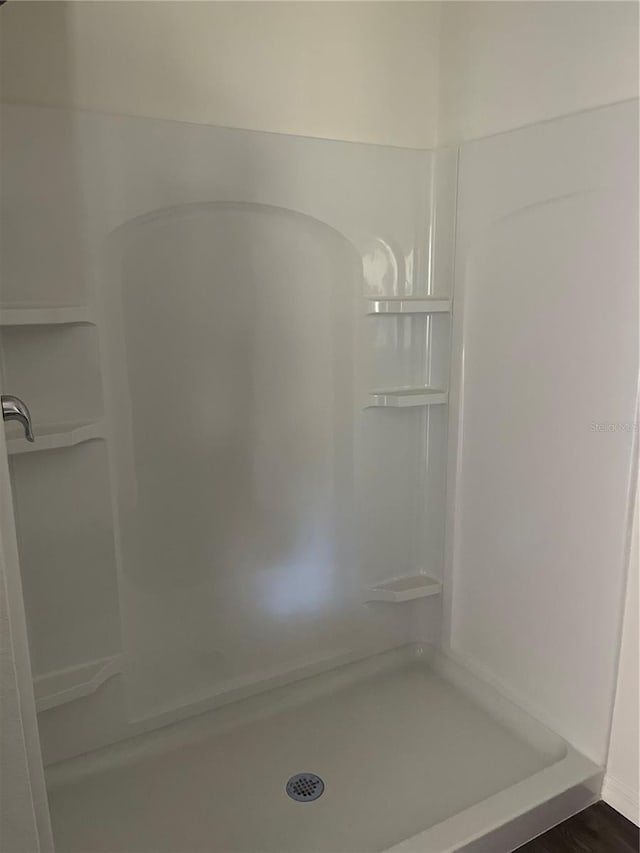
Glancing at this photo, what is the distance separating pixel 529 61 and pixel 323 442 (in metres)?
1.09

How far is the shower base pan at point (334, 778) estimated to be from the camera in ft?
5.01

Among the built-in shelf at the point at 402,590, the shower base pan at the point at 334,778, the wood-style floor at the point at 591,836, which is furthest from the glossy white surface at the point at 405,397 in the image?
the wood-style floor at the point at 591,836

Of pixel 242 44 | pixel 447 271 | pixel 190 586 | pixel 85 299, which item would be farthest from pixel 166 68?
pixel 190 586

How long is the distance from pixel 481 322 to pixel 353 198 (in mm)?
478

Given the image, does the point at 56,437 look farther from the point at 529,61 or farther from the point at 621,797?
the point at 621,797

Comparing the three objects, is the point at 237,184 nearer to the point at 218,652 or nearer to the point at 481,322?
the point at 481,322

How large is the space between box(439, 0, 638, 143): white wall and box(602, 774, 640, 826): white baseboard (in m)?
1.55

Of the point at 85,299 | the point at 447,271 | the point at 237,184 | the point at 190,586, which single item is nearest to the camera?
the point at 85,299

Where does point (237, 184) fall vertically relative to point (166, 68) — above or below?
below

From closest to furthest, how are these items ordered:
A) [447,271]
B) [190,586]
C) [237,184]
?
[237,184] < [190,586] < [447,271]

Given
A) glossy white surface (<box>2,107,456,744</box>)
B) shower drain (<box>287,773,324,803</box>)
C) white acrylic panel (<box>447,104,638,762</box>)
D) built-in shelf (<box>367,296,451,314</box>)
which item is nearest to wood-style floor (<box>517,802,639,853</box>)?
white acrylic panel (<box>447,104,638,762</box>)

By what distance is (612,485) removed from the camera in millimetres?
1567

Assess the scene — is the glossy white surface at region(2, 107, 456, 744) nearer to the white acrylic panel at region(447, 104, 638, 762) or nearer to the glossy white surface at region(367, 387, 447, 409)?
the glossy white surface at region(367, 387, 447, 409)

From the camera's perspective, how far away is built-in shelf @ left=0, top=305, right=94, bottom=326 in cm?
138
